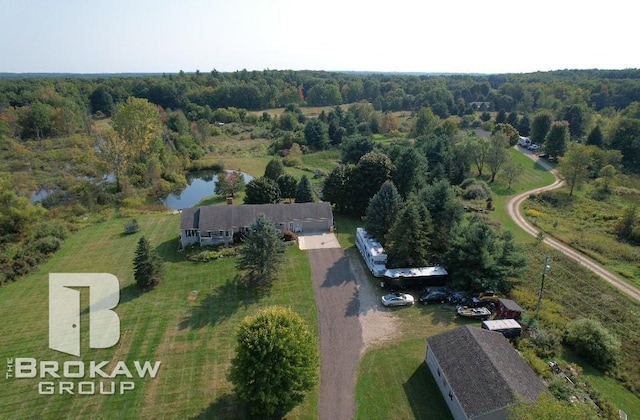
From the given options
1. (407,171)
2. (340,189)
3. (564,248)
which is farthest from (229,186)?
(564,248)

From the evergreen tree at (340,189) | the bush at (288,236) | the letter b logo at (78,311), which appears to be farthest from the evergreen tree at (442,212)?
the letter b logo at (78,311)

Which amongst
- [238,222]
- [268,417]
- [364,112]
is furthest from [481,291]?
[364,112]

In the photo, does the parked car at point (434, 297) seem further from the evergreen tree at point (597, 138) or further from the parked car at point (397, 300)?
the evergreen tree at point (597, 138)

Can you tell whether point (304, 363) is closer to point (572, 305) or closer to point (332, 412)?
point (332, 412)

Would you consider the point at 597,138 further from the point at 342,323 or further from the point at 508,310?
the point at 342,323

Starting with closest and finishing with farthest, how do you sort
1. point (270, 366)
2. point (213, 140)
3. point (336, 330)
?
point (270, 366) < point (336, 330) < point (213, 140)

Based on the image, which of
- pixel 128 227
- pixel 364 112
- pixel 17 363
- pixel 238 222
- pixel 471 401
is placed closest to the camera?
pixel 471 401

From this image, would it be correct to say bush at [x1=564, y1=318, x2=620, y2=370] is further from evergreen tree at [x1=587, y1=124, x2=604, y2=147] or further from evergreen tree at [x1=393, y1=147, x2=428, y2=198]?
evergreen tree at [x1=587, y1=124, x2=604, y2=147]
